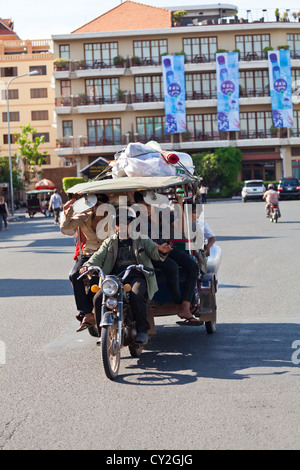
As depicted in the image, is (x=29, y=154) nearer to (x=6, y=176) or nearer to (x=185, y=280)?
(x=6, y=176)

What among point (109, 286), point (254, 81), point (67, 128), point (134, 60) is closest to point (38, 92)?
point (67, 128)

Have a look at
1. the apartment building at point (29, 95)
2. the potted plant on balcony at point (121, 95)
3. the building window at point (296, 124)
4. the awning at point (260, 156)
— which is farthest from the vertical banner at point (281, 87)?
the apartment building at point (29, 95)

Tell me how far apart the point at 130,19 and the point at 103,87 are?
28.3ft

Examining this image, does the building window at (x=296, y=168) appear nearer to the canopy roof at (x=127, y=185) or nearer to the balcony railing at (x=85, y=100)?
the balcony railing at (x=85, y=100)

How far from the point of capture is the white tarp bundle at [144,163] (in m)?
9.01

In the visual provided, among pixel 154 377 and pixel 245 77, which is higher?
pixel 245 77

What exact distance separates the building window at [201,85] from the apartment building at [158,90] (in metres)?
0.10

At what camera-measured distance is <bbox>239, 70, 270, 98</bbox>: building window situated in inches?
2938

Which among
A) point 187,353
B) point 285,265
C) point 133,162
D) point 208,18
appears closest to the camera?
point 187,353

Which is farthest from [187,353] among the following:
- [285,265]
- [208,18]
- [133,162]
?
[208,18]

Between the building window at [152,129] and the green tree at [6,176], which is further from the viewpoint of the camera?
the building window at [152,129]

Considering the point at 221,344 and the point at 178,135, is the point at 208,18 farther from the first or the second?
the point at 221,344
